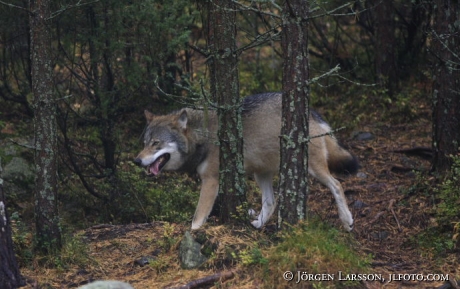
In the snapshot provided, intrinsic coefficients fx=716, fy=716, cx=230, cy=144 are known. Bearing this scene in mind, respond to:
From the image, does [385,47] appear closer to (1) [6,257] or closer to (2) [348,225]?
(2) [348,225]

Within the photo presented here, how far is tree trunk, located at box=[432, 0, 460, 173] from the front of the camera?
868 cm

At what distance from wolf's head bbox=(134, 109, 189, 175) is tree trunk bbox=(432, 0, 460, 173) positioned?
315 cm

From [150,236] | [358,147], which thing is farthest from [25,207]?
[358,147]

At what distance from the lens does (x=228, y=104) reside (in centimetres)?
731

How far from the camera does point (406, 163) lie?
11.0 metres

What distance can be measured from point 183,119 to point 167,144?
1.22 ft

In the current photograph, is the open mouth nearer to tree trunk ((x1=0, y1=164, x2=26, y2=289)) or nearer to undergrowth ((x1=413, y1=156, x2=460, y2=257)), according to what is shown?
tree trunk ((x1=0, y1=164, x2=26, y2=289))

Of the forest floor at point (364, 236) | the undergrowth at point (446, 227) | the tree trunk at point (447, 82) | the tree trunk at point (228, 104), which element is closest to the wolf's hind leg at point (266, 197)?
the forest floor at point (364, 236)

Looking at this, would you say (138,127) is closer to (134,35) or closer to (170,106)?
(170,106)

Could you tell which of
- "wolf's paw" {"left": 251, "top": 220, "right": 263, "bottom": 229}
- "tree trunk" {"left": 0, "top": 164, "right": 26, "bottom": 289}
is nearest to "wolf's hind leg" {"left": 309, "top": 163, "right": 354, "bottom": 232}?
"wolf's paw" {"left": 251, "top": 220, "right": 263, "bottom": 229}

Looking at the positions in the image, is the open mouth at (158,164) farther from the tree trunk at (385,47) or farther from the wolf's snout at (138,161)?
the tree trunk at (385,47)

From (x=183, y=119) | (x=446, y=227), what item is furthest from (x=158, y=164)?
(x=446, y=227)

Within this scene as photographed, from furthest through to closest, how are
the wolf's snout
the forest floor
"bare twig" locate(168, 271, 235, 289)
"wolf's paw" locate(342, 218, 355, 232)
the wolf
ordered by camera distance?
the wolf, the wolf's snout, "wolf's paw" locate(342, 218, 355, 232), the forest floor, "bare twig" locate(168, 271, 235, 289)

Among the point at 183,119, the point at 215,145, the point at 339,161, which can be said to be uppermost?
the point at 183,119
